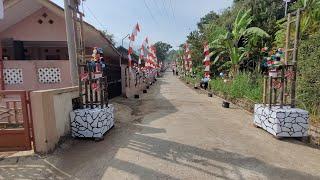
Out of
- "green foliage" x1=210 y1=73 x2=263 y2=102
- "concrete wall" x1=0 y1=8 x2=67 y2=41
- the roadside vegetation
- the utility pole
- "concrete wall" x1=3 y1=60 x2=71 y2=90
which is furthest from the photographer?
"concrete wall" x1=0 y1=8 x2=67 y2=41

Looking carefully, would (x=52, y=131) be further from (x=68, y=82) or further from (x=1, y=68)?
(x=1, y=68)

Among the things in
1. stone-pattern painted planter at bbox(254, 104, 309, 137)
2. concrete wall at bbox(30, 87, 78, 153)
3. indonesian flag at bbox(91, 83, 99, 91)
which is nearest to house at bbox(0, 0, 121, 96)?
indonesian flag at bbox(91, 83, 99, 91)

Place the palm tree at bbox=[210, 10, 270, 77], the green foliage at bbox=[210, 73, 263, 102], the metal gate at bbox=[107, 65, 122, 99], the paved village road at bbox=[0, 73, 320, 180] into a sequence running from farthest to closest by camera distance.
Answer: the palm tree at bbox=[210, 10, 270, 77]
the metal gate at bbox=[107, 65, 122, 99]
the green foliage at bbox=[210, 73, 263, 102]
the paved village road at bbox=[0, 73, 320, 180]

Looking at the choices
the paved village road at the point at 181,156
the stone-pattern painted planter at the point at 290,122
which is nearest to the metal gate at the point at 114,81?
the paved village road at the point at 181,156

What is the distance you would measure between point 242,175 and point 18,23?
1143cm

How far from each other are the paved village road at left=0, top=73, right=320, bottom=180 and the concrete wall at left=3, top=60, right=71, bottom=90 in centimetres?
401

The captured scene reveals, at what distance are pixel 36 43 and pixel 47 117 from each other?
8.30m

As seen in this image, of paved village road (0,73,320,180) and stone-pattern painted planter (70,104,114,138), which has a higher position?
stone-pattern painted planter (70,104,114,138)

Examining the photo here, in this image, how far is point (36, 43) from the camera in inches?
492

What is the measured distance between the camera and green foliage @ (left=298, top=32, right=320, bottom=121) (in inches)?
286

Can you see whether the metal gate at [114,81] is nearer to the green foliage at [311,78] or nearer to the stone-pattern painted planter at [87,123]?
the stone-pattern painted planter at [87,123]

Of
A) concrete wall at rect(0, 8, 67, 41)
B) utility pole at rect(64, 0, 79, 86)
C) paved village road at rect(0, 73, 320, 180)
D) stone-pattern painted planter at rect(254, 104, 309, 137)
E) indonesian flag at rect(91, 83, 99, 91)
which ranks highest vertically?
concrete wall at rect(0, 8, 67, 41)

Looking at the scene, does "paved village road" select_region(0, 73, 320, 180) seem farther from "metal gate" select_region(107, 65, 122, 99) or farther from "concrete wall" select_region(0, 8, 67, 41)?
"metal gate" select_region(107, 65, 122, 99)

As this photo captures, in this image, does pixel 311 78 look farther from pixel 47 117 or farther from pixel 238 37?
pixel 238 37
